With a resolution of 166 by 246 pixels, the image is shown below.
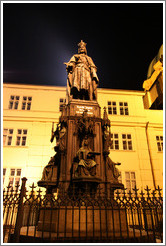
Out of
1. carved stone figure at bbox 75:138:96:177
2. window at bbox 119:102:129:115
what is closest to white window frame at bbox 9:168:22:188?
carved stone figure at bbox 75:138:96:177

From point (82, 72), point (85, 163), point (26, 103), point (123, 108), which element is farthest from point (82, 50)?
point (123, 108)

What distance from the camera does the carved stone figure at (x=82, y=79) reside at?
27.8 feet

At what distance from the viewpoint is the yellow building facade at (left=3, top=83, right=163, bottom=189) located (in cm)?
1573

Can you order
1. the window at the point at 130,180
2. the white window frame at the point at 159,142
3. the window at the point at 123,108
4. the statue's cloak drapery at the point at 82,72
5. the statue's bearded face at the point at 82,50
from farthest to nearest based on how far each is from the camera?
the window at the point at 123,108
the white window frame at the point at 159,142
the window at the point at 130,180
the statue's bearded face at the point at 82,50
the statue's cloak drapery at the point at 82,72

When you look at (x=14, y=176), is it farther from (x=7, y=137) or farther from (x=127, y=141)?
(x=127, y=141)

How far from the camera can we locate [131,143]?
58.4ft

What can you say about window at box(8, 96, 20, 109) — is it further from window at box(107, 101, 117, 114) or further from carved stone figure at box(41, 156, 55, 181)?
carved stone figure at box(41, 156, 55, 181)

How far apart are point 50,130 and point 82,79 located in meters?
9.41

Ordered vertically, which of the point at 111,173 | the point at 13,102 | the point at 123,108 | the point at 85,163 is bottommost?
the point at 111,173

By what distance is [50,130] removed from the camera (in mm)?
17078

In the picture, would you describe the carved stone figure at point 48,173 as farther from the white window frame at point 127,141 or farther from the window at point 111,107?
the window at point 111,107

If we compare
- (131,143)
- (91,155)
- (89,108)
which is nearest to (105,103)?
(131,143)

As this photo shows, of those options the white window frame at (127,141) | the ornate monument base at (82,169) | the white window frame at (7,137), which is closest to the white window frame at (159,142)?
the white window frame at (127,141)

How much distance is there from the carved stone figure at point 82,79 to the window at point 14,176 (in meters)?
9.52
